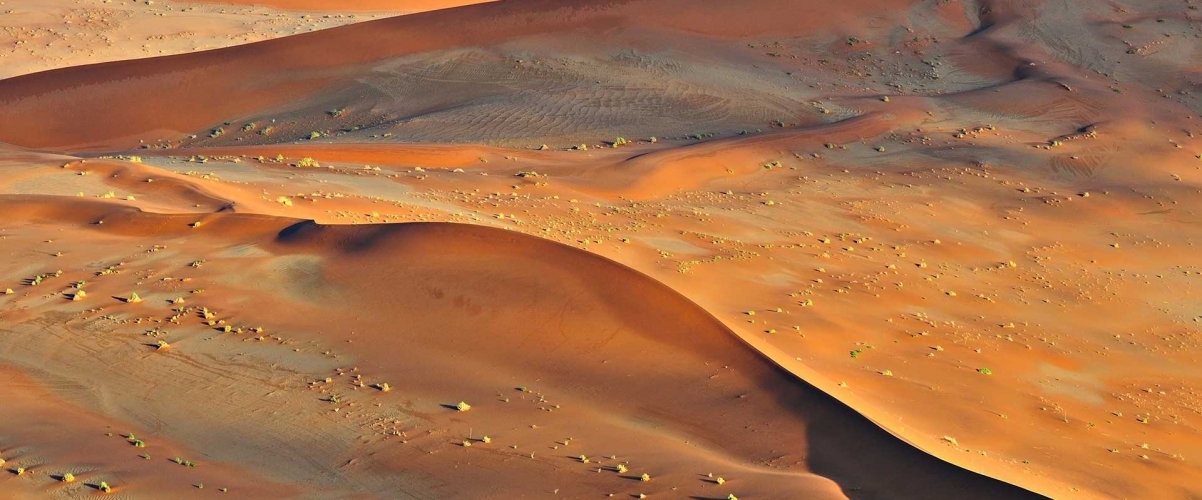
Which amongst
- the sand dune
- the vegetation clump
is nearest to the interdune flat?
the sand dune

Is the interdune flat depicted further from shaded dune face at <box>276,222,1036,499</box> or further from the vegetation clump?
the vegetation clump

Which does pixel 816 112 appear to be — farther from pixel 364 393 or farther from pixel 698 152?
pixel 364 393

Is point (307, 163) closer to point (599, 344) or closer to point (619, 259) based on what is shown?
point (619, 259)

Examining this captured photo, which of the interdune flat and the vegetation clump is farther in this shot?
the vegetation clump

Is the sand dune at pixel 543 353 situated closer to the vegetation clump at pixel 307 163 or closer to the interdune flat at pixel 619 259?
the interdune flat at pixel 619 259

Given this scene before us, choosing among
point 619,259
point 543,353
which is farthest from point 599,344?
point 619,259

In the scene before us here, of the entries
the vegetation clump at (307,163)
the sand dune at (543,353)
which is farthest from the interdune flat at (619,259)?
the vegetation clump at (307,163)
